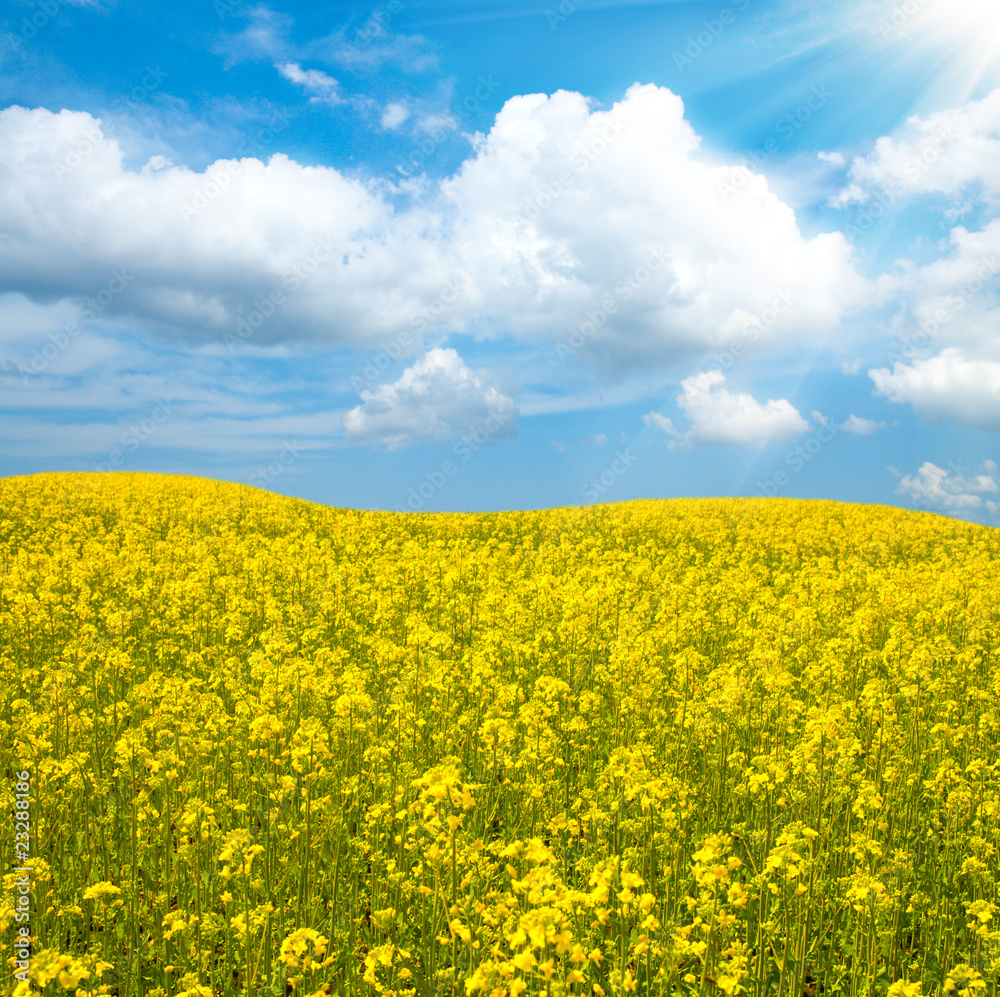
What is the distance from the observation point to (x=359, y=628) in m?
9.88

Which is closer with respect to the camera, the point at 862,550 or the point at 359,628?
the point at 359,628

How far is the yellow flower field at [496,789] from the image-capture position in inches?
150

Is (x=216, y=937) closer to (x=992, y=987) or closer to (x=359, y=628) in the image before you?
(x=992, y=987)

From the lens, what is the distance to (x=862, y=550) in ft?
73.8

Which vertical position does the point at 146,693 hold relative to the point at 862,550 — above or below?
below

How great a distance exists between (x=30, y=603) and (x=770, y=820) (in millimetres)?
10222

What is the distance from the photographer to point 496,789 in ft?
20.1

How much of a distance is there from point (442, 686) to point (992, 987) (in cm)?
471

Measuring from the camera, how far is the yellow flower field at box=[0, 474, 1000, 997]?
381cm

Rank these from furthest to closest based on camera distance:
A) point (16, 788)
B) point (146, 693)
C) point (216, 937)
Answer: point (146, 693) < point (16, 788) < point (216, 937)

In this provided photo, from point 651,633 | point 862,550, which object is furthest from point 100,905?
point 862,550

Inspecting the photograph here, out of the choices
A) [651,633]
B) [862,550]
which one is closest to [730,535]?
[862,550]

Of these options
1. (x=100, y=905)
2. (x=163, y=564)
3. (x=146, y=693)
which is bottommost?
(x=100, y=905)

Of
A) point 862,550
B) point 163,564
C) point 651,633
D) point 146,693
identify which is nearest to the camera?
point 146,693
